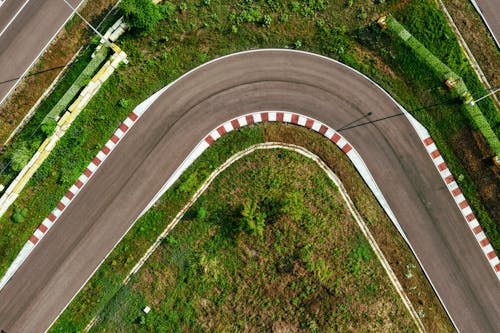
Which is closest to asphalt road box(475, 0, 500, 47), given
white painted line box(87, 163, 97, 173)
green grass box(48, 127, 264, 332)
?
green grass box(48, 127, 264, 332)

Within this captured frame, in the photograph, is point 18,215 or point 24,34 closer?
point 18,215

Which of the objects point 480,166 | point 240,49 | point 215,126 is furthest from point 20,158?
point 480,166

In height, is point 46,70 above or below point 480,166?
above

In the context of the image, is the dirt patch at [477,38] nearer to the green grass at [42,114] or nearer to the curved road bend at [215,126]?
the curved road bend at [215,126]

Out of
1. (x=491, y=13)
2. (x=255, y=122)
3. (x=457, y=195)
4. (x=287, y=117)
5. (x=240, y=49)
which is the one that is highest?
(x=240, y=49)

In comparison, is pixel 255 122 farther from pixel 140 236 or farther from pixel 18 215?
pixel 18 215

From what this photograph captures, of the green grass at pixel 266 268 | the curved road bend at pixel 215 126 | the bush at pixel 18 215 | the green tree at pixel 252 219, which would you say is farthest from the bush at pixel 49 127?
the green tree at pixel 252 219

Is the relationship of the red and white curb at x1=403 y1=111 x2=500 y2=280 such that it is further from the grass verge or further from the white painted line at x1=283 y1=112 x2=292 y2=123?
the grass verge
